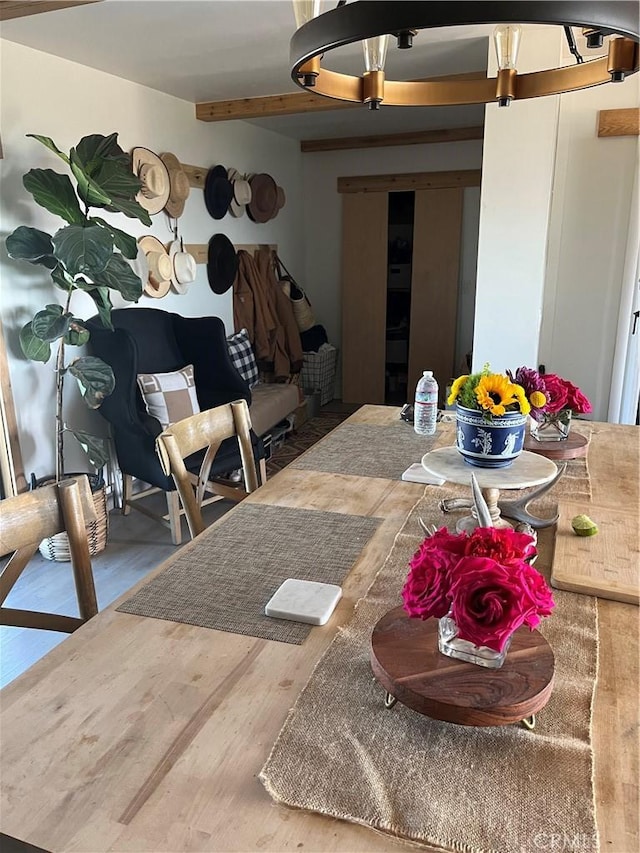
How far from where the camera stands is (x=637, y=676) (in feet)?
3.03

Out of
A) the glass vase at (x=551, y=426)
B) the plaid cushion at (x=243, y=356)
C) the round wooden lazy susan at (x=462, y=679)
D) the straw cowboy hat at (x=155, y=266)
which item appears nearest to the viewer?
the round wooden lazy susan at (x=462, y=679)

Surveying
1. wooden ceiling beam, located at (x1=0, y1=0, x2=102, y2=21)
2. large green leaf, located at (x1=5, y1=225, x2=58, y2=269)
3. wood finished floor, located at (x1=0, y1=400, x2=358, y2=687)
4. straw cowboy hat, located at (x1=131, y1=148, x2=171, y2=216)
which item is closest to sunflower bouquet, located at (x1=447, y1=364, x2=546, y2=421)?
wood finished floor, located at (x1=0, y1=400, x2=358, y2=687)

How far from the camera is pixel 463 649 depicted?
0.86 m

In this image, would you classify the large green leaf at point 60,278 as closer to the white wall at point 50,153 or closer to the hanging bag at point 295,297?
the white wall at point 50,153

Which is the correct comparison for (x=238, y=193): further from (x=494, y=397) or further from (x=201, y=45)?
(x=494, y=397)

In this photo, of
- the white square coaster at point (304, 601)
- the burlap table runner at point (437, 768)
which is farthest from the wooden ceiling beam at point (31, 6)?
the burlap table runner at point (437, 768)

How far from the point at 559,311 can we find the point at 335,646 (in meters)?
3.09

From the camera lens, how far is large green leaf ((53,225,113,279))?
105 inches

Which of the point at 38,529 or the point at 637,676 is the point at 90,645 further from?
the point at 637,676

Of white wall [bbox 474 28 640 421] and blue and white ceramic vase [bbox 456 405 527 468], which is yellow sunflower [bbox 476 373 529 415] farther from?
white wall [bbox 474 28 640 421]

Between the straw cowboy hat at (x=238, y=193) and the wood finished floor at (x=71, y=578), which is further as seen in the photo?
the straw cowboy hat at (x=238, y=193)

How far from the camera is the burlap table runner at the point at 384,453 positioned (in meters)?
1.72

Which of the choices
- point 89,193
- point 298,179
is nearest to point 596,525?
point 89,193

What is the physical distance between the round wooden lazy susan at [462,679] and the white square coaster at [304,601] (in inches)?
6.9
